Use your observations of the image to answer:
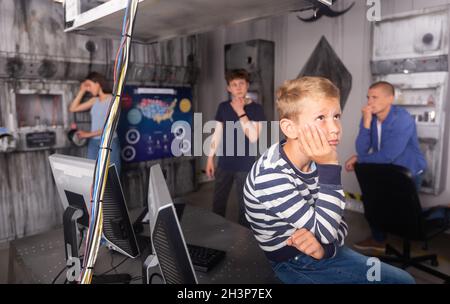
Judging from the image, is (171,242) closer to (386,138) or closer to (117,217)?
(117,217)

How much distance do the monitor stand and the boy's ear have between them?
72 centimetres

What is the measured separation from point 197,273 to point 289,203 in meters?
0.42

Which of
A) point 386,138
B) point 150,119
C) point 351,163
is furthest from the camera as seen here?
point 150,119

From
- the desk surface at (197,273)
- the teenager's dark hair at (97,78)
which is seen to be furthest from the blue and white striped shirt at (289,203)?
the teenager's dark hair at (97,78)

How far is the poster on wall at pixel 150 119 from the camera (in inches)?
154

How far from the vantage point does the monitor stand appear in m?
1.12

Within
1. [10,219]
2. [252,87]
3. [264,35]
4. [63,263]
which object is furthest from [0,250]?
[264,35]

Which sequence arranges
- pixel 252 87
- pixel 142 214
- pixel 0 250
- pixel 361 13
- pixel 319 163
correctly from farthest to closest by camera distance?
pixel 252 87 < pixel 361 13 < pixel 0 250 < pixel 142 214 < pixel 319 163

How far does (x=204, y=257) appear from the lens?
1228mm

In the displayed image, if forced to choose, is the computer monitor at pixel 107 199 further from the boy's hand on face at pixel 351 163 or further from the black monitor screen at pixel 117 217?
the boy's hand on face at pixel 351 163

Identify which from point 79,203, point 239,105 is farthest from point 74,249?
point 239,105
